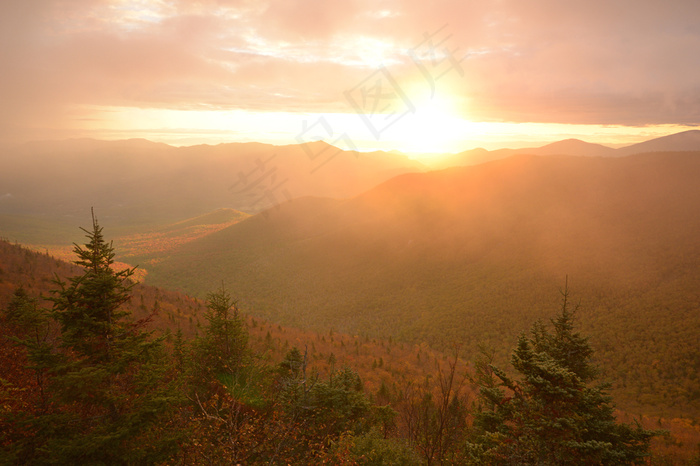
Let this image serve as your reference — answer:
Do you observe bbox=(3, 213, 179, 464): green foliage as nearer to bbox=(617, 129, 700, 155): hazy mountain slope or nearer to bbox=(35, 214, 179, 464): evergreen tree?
bbox=(35, 214, 179, 464): evergreen tree

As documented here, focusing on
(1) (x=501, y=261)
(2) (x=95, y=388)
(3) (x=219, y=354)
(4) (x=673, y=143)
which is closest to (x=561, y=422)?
(2) (x=95, y=388)

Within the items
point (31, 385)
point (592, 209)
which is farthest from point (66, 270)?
point (592, 209)

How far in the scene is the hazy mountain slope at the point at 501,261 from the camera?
3094cm

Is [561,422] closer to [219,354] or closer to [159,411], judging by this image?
[159,411]

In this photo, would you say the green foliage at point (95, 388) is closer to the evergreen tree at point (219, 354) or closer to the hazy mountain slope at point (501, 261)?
the evergreen tree at point (219, 354)

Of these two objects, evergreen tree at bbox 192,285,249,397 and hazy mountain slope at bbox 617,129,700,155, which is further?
hazy mountain slope at bbox 617,129,700,155

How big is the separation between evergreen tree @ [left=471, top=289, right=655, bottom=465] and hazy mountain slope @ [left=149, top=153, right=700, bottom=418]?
2039cm

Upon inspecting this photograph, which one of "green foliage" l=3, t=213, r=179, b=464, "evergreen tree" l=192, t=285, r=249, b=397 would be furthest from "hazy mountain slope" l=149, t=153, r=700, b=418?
"green foliage" l=3, t=213, r=179, b=464

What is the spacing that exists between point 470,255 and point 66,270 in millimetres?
51396

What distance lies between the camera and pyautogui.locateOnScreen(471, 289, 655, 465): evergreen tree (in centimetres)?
766

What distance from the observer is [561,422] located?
25.2 feet

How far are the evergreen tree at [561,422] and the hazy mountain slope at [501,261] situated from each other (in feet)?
66.9

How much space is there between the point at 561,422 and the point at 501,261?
1769 inches

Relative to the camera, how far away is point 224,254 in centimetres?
7662
